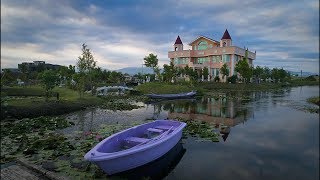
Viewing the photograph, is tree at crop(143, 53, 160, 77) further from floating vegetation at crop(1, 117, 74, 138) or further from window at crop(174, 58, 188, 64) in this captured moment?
floating vegetation at crop(1, 117, 74, 138)

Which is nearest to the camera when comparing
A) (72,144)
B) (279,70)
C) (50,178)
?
(50,178)

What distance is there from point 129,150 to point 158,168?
2.23 metres

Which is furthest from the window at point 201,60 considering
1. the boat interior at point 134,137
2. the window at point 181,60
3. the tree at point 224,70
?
the boat interior at point 134,137

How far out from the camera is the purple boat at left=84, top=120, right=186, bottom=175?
346 inches

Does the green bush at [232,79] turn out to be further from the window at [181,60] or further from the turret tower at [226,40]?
→ the window at [181,60]

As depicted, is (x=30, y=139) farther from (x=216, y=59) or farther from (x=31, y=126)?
(x=216, y=59)

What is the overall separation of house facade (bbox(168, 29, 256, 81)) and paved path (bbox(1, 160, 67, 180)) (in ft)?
187

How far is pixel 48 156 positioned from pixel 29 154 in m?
0.88

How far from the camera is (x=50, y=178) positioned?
8.80 meters

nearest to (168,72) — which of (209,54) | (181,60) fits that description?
(209,54)

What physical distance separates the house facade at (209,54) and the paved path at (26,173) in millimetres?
56957

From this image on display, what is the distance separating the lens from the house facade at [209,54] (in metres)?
63.0

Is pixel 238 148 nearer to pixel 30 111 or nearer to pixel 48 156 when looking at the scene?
pixel 48 156

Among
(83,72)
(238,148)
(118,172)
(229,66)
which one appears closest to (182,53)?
(229,66)
